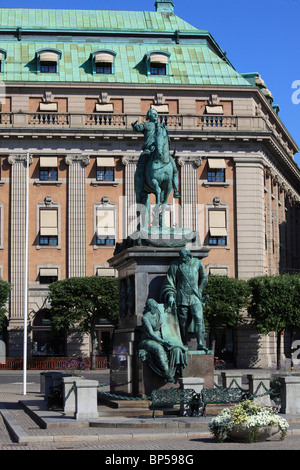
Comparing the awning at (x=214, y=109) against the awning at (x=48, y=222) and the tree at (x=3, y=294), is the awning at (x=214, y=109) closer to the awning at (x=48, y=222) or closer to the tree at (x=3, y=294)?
the awning at (x=48, y=222)

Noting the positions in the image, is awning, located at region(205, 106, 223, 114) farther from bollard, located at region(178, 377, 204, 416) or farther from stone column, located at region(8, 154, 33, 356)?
bollard, located at region(178, 377, 204, 416)

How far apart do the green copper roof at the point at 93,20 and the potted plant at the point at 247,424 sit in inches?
2195

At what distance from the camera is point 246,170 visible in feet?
210

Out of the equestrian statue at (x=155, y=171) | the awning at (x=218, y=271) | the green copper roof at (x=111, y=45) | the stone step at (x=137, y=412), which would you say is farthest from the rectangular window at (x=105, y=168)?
the stone step at (x=137, y=412)

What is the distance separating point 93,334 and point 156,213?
36.7 m

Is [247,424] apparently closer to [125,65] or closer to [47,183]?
[47,183]

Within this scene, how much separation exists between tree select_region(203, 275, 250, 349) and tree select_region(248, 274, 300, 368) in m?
1.11

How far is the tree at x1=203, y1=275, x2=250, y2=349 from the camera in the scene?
57.7 m

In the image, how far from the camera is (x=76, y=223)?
2442 inches

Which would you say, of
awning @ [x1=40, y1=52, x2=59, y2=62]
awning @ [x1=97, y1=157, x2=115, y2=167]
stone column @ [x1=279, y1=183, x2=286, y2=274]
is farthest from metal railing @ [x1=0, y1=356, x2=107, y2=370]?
awning @ [x1=40, y1=52, x2=59, y2=62]

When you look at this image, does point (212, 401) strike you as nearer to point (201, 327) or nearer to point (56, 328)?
point (201, 327)

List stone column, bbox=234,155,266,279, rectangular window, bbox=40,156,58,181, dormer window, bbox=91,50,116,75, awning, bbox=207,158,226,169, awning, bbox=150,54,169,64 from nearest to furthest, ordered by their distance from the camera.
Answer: rectangular window, bbox=40,156,58,181
stone column, bbox=234,155,266,279
awning, bbox=207,158,226,169
dormer window, bbox=91,50,116,75
awning, bbox=150,54,169,64
